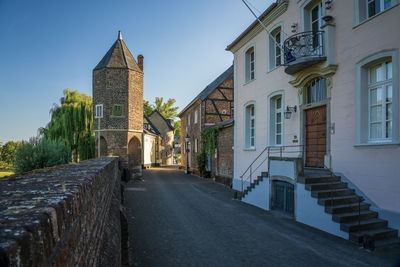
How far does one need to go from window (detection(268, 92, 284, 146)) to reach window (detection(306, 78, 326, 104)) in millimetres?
1835

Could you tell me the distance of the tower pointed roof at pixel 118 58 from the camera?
22.0 metres

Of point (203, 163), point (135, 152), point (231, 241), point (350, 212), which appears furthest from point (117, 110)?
point (350, 212)

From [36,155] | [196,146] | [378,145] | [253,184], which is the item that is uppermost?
[378,145]

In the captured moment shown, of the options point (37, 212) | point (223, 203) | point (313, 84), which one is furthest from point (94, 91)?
point (37, 212)

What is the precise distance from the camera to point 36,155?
464 inches

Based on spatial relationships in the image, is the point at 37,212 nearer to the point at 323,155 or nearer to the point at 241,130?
the point at 323,155

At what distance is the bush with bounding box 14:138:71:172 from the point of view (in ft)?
38.3

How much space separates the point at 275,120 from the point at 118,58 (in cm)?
1583

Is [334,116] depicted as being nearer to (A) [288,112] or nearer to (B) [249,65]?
(A) [288,112]

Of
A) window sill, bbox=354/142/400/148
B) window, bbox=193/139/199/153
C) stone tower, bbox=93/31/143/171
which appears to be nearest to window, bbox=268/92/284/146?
window sill, bbox=354/142/400/148

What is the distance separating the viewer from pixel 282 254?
19.6 feet

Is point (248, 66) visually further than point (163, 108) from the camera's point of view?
No

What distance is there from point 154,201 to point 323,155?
24.6 feet

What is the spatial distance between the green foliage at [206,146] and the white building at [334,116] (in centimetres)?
715
